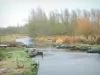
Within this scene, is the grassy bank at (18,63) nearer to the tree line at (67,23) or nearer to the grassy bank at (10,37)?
the grassy bank at (10,37)

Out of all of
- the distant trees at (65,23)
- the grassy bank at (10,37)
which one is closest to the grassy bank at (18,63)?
the grassy bank at (10,37)

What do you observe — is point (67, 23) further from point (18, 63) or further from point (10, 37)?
point (18, 63)

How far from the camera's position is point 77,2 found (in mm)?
7141

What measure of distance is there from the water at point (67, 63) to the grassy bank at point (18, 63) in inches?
14.4

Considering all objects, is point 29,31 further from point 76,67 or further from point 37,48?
point 76,67

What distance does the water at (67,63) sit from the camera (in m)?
6.67

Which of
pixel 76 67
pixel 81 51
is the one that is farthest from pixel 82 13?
pixel 76 67

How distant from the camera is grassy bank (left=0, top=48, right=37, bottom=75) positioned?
6105mm

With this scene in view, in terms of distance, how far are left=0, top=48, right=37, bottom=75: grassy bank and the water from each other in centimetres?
37

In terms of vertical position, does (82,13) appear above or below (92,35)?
above

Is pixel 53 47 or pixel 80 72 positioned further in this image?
pixel 53 47

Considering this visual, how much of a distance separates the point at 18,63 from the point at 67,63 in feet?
4.72

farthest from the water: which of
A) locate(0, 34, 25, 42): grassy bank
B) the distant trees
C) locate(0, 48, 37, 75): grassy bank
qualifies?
locate(0, 34, 25, 42): grassy bank

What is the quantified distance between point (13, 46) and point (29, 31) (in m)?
0.63
